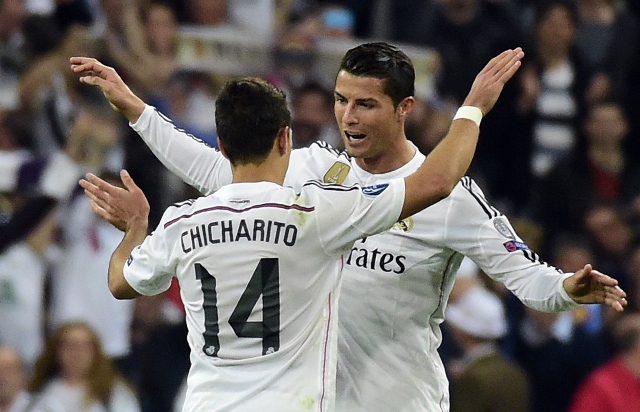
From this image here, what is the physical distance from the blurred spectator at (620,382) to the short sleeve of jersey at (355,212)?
3.83 metres

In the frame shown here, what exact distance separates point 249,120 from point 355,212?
1.46 feet

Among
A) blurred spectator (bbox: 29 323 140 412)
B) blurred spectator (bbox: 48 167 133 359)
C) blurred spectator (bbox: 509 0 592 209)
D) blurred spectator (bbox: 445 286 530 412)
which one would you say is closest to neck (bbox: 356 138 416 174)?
blurred spectator (bbox: 445 286 530 412)

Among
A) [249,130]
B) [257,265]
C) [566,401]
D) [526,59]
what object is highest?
[249,130]

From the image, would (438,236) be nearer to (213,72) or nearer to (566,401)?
(566,401)

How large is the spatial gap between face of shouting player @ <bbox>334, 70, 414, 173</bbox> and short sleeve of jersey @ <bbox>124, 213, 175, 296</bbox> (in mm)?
809

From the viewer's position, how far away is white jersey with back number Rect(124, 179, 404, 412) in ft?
13.7

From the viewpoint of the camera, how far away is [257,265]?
4172 millimetres

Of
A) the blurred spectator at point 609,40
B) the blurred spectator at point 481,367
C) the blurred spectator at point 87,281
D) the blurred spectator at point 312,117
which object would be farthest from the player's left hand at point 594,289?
the blurred spectator at point 609,40

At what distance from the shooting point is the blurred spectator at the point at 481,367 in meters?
7.54

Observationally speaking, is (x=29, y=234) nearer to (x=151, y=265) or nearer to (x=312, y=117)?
(x=312, y=117)

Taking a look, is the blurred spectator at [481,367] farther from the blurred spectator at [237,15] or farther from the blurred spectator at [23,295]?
the blurred spectator at [237,15]

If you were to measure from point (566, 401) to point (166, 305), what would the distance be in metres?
2.61

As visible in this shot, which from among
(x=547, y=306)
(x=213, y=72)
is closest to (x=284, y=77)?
(x=213, y=72)

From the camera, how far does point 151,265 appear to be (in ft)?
14.3
